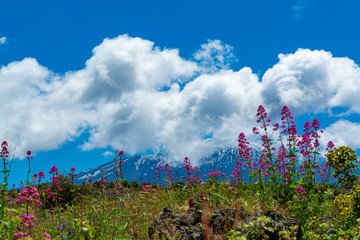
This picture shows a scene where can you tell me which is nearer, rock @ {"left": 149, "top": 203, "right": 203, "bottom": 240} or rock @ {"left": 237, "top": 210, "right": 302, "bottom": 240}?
rock @ {"left": 237, "top": 210, "right": 302, "bottom": 240}

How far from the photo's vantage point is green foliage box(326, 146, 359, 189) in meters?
8.52

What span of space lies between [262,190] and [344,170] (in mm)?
2603

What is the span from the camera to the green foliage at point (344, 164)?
28.0ft

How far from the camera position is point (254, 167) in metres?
8.96

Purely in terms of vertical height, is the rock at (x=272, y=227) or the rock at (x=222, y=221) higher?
the rock at (x=222, y=221)

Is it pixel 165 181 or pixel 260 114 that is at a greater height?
pixel 260 114

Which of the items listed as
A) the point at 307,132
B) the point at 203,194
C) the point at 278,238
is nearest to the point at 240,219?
the point at 278,238

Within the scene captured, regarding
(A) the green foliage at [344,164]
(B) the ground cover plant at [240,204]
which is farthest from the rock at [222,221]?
(A) the green foliage at [344,164]

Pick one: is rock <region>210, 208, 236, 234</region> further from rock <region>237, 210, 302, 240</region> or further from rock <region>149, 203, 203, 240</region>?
rock <region>237, 210, 302, 240</region>

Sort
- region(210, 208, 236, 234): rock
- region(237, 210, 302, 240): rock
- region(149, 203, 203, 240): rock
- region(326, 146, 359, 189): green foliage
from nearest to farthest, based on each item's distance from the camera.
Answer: region(237, 210, 302, 240): rock < region(149, 203, 203, 240): rock < region(210, 208, 236, 234): rock < region(326, 146, 359, 189): green foliage

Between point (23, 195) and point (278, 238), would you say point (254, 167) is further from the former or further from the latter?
point (23, 195)

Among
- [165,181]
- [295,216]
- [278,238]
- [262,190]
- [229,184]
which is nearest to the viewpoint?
[278,238]

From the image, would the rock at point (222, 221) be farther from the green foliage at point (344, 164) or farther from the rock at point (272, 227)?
the green foliage at point (344, 164)

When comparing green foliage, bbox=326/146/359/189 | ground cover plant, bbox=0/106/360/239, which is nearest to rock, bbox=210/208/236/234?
ground cover plant, bbox=0/106/360/239
